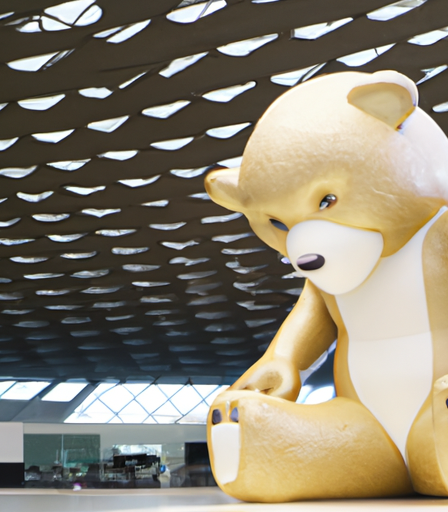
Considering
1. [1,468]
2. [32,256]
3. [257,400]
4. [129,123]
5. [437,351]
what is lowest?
[1,468]

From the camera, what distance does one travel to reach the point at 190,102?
347 inches

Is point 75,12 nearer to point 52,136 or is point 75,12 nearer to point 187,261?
point 52,136

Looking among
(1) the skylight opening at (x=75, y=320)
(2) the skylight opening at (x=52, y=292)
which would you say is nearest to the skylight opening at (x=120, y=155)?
(2) the skylight opening at (x=52, y=292)

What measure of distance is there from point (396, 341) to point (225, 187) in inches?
34.5

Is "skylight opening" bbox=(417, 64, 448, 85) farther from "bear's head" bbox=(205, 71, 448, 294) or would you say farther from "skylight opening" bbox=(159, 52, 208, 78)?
"bear's head" bbox=(205, 71, 448, 294)

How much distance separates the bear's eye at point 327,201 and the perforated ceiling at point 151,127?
5157mm

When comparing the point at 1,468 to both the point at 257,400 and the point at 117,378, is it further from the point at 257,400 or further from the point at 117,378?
the point at 117,378

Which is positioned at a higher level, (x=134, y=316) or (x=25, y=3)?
(x=25, y=3)

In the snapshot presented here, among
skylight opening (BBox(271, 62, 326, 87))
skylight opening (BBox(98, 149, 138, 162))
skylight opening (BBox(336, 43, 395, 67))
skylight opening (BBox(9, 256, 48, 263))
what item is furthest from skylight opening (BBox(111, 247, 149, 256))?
skylight opening (BBox(336, 43, 395, 67))

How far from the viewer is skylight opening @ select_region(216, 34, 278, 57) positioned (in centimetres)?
742

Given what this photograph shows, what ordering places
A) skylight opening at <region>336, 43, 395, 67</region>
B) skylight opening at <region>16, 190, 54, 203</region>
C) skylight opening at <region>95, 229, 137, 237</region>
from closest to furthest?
skylight opening at <region>336, 43, 395, 67</region> < skylight opening at <region>16, 190, 54, 203</region> < skylight opening at <region>95, 229, 137, 237</region>

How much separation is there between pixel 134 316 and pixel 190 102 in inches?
479

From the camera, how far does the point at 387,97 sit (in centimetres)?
209

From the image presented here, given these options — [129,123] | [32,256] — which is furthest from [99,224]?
[129,123]
